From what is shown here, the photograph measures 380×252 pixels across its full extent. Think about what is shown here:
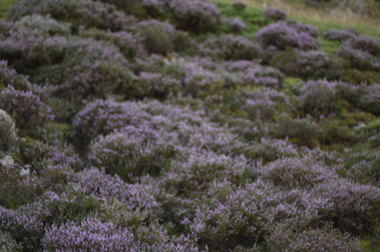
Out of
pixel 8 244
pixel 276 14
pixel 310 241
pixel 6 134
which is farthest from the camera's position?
pixel 276 14

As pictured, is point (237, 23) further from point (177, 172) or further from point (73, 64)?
point (177, 172)

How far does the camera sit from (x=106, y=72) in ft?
18.9

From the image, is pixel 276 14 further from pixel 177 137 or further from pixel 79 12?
pixel 177 137

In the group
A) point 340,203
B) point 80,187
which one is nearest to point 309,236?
point 340,203

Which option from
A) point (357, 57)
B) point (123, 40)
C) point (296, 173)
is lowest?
point (296, 173)

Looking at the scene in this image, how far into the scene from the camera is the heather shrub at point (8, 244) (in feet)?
6.49

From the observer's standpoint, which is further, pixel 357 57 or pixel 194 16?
pixel 194 16

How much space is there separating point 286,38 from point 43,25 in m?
7.18

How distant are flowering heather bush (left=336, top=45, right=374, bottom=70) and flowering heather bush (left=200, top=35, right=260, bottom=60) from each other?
2532 millimetres

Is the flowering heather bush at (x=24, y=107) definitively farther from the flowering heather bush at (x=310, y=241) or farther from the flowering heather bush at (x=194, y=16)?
the flowering heather bush at (x=194, y=16)

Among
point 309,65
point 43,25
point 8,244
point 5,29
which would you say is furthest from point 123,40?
point 8,244

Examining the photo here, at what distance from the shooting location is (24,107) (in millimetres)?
4035

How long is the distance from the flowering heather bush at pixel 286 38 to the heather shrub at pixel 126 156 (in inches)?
271

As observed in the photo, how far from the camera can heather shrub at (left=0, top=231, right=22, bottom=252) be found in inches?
77.9
